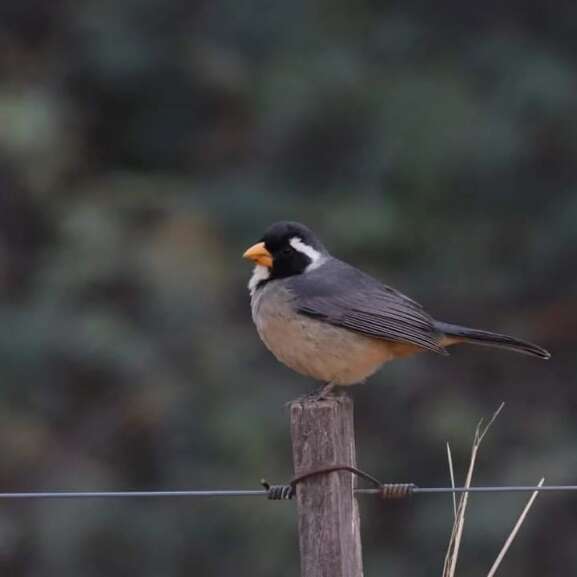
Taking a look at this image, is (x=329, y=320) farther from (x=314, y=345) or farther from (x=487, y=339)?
(x=487, y=339)

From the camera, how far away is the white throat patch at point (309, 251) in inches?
249

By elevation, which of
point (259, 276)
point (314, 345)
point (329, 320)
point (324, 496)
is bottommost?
point (324, 496)

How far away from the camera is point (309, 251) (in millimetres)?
6395

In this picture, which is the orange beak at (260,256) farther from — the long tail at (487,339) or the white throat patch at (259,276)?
the long tail at (487,339)

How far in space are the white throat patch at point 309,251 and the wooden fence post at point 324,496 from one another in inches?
82.0

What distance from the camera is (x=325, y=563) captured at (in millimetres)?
4234

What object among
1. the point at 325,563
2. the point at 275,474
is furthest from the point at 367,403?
the point at 325,563

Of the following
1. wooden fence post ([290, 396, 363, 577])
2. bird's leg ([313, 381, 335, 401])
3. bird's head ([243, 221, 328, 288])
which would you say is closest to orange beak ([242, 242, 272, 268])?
bird's head ([243, 221, 328, 288])

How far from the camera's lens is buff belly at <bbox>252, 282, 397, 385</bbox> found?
5.85 meters

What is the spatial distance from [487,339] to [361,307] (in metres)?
0.49

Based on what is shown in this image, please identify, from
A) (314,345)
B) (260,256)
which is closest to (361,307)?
(314,345)

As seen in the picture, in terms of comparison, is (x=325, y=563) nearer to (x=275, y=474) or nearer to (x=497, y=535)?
(x=497, y=535)

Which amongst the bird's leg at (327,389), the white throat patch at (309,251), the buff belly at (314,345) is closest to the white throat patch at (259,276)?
the white throat patch at (309,251)

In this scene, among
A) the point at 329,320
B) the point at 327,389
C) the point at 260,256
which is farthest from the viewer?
the point at 260,256
